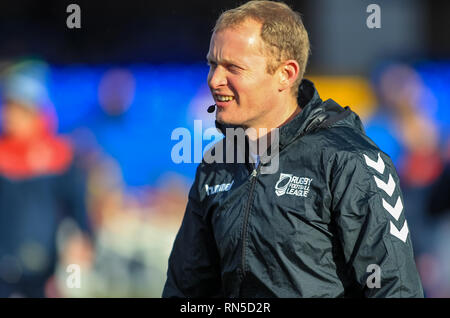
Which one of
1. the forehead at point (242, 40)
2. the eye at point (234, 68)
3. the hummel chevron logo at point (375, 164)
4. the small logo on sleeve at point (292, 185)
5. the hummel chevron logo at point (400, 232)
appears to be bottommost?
the hummel chevron logo at point (400, 232)

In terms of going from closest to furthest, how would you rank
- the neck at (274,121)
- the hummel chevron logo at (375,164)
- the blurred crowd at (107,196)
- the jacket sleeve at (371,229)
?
the jacket sleeve at (371,229) → the hummel chevron logo at (375,164) → the neck at (274,121) → the blurred crowd at (107,196)

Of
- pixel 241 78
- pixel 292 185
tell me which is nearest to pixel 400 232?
pixel 292 185

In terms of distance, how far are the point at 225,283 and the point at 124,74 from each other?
4.32 metres

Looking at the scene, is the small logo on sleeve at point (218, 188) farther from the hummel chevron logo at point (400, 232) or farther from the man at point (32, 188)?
the man at point (32, 188)

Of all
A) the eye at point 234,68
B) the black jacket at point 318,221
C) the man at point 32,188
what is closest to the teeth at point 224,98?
the eye at point 234,68

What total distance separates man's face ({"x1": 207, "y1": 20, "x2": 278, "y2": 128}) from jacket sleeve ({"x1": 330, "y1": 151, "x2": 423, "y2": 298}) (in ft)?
1.44

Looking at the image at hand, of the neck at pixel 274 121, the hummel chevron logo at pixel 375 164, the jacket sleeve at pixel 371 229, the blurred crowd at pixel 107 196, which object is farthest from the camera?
the blurred crowd at pixel 107 196

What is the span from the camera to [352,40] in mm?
8750

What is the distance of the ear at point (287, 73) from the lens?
297 centimetres

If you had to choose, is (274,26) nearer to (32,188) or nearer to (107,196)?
(107,196)

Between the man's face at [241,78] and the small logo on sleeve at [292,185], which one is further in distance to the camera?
the man's face at [241,78]

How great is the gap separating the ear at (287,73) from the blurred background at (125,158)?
3465 mm
